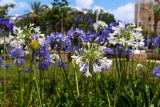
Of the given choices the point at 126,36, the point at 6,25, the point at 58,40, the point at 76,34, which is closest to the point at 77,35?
the point at 76,34

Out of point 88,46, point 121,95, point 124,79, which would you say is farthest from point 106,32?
point 88,46

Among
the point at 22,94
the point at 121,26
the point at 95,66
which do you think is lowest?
the point at 22,94

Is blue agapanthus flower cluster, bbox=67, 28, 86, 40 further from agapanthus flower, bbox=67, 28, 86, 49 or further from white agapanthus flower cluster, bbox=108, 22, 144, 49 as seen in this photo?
white agapanthus flower cluster, bbox=108, 22, 144, 49

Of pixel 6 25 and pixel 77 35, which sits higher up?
pixel 6 25

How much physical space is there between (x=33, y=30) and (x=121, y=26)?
920 mm

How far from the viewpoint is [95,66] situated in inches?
163

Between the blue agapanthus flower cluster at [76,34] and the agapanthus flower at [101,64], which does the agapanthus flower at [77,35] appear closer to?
the blue agapanthus flower cluster at [76,34]

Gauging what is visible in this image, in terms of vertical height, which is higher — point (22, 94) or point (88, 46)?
point (88, 46)

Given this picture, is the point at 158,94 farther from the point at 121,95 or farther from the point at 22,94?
the point at 22,94

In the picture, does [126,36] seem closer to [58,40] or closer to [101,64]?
[101,64]

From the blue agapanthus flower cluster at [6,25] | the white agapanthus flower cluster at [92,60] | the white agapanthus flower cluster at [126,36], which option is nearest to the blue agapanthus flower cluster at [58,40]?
the blue agapanthus flower cluster at [6,25]

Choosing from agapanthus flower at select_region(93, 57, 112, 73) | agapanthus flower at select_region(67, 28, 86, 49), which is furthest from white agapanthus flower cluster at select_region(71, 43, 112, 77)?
agapanthus flower at select_region(67, 28, 86, 49)

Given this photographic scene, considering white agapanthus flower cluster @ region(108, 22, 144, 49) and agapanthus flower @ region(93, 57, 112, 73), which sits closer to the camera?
agapanthus flower @ region(93, 57, 112, 73)

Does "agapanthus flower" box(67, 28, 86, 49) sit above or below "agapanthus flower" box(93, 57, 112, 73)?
above
